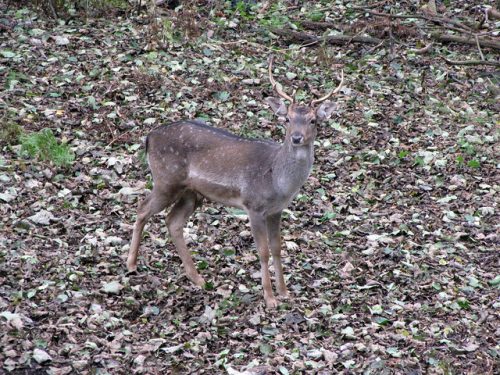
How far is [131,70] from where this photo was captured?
12.8 m

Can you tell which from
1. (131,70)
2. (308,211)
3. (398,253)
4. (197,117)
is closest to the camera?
(398,253)

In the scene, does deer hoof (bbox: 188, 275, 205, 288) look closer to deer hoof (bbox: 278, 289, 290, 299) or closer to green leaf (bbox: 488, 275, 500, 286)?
deer hoof (bbox: 278, 289, 290, 299)

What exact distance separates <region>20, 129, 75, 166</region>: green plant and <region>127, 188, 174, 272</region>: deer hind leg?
1.91 metres

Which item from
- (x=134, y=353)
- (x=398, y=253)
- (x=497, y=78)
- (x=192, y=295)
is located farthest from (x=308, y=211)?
(x=497, y=78)

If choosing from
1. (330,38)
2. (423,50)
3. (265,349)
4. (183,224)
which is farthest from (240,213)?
(423,50)

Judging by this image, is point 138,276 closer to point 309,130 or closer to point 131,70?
point 309,130

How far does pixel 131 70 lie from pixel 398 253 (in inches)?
202

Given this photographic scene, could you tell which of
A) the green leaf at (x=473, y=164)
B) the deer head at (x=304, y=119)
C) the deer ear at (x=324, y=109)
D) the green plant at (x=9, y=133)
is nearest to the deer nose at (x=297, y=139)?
the deer head at (x=304, y=119)

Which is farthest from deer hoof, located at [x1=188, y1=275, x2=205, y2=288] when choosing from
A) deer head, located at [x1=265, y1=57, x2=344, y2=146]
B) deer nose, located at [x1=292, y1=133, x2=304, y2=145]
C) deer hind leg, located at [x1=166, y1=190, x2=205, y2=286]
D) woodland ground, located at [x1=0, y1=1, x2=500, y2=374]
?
deer nose, located at [x1=292, y1=133, x2=304, y2=145]

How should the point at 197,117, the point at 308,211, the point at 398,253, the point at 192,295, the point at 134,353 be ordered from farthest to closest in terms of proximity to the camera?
the point at 197,117
the point at 308,211
the point at 398,253
the point at 192,295
the point at 134,353

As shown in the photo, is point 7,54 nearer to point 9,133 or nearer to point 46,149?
point 9,133

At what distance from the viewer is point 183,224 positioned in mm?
9211

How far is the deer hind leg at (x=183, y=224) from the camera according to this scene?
29.5ft

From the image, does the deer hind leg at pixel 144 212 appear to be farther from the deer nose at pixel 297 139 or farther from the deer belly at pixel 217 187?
the deer nose at pixel 297 139
